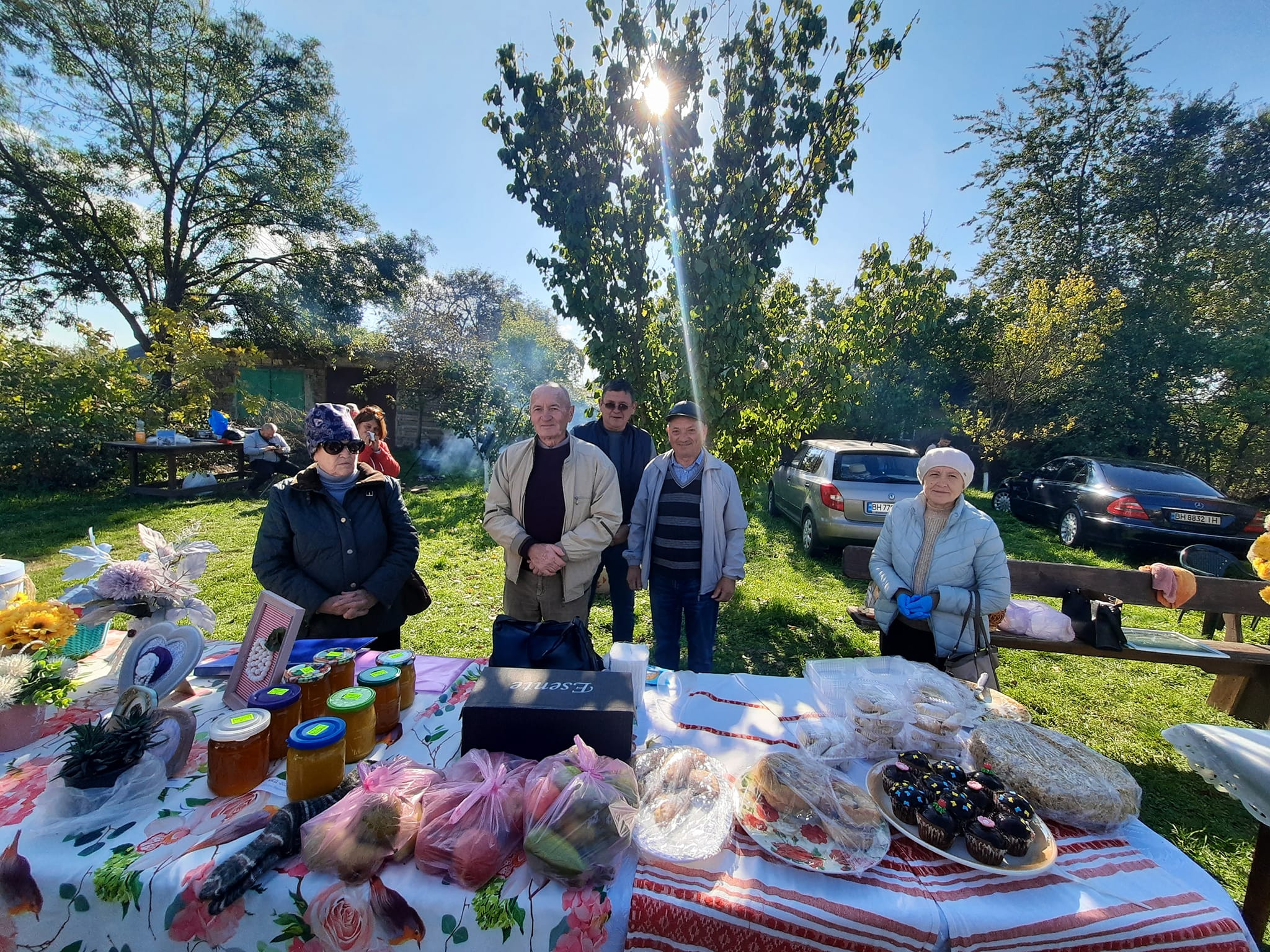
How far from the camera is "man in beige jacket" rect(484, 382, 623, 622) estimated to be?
2.73 metres

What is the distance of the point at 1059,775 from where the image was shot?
4.24 feet

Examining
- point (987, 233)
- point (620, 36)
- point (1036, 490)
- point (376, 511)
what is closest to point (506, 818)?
point (376, 511)

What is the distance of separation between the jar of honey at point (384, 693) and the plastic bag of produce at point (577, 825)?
63 cm

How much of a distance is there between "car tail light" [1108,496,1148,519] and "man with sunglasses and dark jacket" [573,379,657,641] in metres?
7.29

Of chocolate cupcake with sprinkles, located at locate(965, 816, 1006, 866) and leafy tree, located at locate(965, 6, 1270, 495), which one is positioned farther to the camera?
leafy tree, located at locate(965, 6, 1270, 495)

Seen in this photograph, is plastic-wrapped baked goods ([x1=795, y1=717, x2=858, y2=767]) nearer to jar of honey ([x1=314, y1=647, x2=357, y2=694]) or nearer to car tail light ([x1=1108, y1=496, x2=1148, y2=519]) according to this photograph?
jar of honey ([x1=314, y1=647, x2=357, y2=694])

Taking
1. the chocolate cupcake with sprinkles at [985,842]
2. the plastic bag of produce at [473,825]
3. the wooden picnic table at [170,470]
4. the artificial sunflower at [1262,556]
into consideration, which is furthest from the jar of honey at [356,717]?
the wooden picnic table at [170,470]

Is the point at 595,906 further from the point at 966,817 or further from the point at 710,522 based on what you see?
the point at 710,522

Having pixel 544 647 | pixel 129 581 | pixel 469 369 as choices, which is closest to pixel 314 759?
pixel 544 647

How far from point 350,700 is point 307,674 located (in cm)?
22

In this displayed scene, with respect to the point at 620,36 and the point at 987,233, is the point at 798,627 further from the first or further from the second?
the point at 987,233

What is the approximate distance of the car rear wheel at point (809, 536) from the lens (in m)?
6.91

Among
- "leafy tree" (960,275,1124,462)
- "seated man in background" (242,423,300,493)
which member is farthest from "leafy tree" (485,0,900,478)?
"leafy tree" (960,275,1124,462)

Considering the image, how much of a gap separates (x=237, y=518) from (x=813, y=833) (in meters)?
9.44
